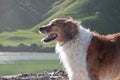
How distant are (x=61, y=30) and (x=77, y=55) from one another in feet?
3.16

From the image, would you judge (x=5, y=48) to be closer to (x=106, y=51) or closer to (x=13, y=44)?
(x=13, y=44)

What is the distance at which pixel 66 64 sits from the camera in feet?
44.1

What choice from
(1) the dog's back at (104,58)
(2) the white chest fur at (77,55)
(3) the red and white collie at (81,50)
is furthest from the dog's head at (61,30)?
(1) the dog's back at (104,58)

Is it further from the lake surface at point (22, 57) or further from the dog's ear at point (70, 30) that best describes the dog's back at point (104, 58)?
the lake surface at point (22, 57)

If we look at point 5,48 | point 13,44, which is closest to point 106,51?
point 5,48

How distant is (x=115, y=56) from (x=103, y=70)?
0.65m

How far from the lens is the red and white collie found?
13164mm

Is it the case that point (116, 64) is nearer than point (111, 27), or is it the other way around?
point (116, 64)

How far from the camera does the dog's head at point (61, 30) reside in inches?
518

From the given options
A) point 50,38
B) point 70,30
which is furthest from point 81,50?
point 50,38

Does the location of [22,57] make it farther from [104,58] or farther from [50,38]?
[104,58]

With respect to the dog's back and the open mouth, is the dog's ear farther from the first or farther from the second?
the dog's back

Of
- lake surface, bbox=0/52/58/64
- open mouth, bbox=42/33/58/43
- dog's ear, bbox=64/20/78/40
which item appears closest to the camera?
dog's ear, bbox=64/20/78/40

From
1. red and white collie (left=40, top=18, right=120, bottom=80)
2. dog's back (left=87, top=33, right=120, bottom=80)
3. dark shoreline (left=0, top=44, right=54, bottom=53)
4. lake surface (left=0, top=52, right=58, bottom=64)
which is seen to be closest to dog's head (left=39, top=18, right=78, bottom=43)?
red and white collie (left=40, top=18, right=120, bottom=80)
